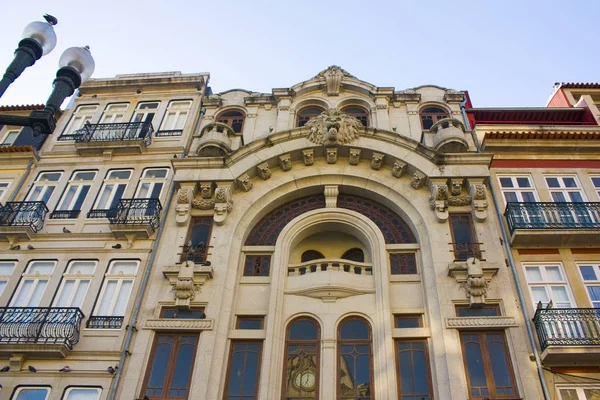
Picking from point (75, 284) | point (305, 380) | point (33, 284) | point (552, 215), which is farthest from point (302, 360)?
point (552, 215)

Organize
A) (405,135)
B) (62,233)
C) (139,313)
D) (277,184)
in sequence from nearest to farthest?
(139,313) < (62,233) < (277,184) < (405,135)

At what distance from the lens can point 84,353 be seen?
15.9 metres

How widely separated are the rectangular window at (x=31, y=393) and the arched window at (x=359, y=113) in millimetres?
15952

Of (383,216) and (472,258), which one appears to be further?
(383,216)

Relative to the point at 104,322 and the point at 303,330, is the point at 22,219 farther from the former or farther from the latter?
the point at 303,330

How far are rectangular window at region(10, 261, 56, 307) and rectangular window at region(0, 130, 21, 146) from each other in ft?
26.9

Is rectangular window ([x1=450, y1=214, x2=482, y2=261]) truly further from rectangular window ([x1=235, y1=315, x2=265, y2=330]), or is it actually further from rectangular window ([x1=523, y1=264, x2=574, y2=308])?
rectangular window ([x1=235, y1=315, x2=265, y2=330])

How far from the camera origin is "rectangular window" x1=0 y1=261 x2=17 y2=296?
18245 mm

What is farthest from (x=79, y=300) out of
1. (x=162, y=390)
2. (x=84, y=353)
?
(x=162, y=390)

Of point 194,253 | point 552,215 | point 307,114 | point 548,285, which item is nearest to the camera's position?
point 548,285

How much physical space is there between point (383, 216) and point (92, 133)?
43.0ft

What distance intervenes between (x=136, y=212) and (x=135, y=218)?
41 centimetres

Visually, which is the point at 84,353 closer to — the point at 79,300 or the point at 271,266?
the point at 79,300

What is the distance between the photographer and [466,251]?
58.7 ft
